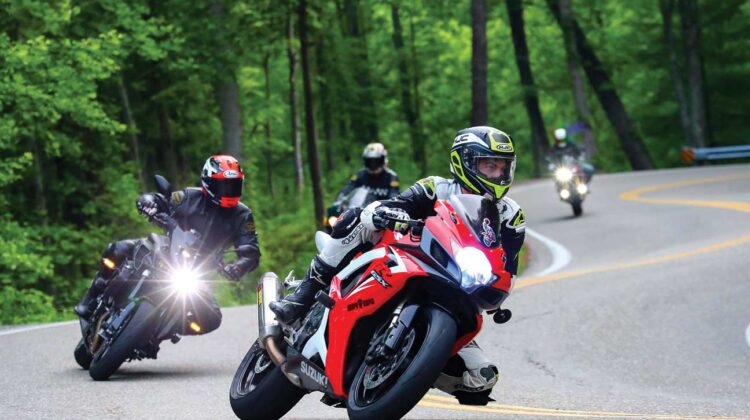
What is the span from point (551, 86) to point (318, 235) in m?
49.9

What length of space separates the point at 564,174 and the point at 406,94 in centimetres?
3201

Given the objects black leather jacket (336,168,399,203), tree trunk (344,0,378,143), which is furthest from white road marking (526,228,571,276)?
tree trunk (344,0,378,143)

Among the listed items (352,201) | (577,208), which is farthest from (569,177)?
(352,201)

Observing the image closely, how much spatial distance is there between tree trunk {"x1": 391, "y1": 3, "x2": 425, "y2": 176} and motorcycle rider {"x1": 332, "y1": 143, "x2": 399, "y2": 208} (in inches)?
1558

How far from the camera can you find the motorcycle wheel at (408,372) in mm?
6195

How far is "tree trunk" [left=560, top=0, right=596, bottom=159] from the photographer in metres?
48.2

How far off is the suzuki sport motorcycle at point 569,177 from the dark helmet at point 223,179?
56.3ft

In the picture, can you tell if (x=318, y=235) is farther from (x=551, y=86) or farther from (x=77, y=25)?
(x=551, y=86)

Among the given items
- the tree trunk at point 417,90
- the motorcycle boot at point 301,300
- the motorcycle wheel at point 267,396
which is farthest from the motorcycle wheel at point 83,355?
the tree trunk at point 417,90

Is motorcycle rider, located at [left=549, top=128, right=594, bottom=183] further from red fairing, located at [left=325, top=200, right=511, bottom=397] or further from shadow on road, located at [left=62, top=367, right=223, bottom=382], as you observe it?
red fairing, located at [left=325, top=200, right=511, bottom=397]

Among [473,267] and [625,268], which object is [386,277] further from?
[625,268]

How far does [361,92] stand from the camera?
183 ft

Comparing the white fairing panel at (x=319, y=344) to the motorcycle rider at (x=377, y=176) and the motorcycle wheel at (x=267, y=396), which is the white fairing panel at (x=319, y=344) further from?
the motorcycle rider at (x=377, y=176)

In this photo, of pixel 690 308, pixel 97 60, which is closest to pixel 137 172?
pixel 97 60
